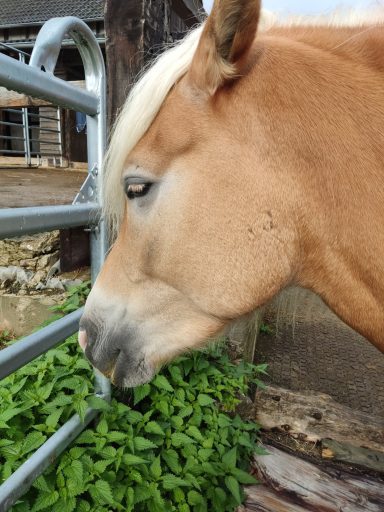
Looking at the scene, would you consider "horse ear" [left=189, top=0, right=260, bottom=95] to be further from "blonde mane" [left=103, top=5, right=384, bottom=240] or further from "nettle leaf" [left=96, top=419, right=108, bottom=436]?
"nettle leaf" [left=96, top=419, right=108, bottom=436]

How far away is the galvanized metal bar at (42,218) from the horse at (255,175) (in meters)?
0.27

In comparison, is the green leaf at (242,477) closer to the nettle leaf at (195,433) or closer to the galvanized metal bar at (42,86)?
the nettle leaf at (195,433)

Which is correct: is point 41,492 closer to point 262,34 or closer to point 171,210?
point 171,210

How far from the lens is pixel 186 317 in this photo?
139 centimetres

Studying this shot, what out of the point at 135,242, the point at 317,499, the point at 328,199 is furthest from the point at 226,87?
the point at 317,499

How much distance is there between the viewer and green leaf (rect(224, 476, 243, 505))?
75.9 inches

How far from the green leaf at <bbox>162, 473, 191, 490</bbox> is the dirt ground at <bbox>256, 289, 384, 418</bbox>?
1.34 metres

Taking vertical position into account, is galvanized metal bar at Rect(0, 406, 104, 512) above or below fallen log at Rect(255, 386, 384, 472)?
above

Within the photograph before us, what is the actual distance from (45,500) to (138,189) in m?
1.16

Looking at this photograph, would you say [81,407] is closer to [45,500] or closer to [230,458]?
[45,500]

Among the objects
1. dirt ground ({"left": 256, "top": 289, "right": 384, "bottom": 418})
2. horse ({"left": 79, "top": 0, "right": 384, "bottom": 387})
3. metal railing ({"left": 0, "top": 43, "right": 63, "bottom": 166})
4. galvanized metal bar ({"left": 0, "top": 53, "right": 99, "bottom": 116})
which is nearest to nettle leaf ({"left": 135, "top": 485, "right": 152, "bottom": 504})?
horse ({"left": 79, "top": 0, "right": 384, "bottom": 387})

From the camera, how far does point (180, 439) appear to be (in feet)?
6.38

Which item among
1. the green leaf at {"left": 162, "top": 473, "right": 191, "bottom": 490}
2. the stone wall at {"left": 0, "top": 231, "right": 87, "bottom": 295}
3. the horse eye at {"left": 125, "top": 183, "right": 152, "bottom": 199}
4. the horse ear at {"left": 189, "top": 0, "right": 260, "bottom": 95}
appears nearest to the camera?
the horse ear at {"left": 189, "top": 0, "right": 260, "bottom": 95}

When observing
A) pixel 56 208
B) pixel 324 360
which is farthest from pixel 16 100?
pixel 324 360
